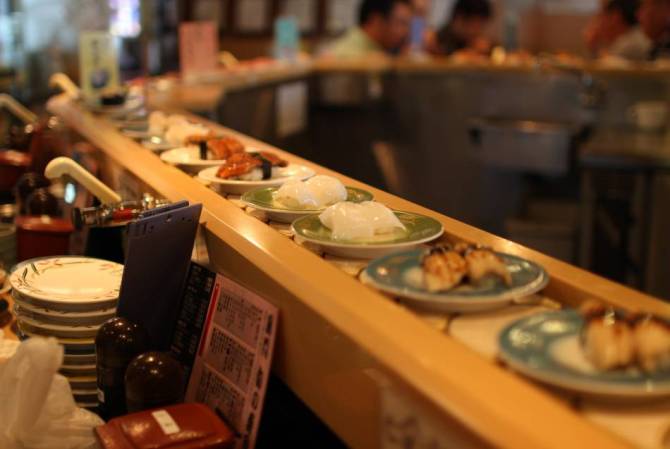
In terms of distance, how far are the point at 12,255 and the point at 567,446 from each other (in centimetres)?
198

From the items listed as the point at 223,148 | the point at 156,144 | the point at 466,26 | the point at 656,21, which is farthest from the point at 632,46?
the point at 223,148

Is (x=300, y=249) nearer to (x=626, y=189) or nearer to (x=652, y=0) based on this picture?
(x=626, y=189)

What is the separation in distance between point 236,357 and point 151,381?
5.9 inches

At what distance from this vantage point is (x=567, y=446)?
2.73 ft

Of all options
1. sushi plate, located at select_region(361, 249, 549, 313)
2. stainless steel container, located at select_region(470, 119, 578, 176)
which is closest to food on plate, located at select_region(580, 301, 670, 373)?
sushi plate, located at select_region(361, 249, 549, 313)

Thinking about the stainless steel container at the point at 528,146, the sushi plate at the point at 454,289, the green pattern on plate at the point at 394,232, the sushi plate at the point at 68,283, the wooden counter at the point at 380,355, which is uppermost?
the green pattern on plate at the point at 394,232

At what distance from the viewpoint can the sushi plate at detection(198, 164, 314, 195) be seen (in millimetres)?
1984

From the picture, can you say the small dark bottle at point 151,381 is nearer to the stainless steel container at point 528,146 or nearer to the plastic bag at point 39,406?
the plastic bag at point 39,406

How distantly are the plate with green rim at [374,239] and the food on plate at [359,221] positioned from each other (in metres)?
0.01

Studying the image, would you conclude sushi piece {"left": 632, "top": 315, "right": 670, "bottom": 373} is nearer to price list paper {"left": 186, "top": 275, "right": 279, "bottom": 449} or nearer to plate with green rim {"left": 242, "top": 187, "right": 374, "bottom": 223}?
price list paper {"left": 186, "top": 275, "right": 279, "bottom": 449}

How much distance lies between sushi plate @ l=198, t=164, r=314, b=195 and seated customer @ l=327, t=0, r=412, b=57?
16.7ft

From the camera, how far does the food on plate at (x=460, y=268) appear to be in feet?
4.05

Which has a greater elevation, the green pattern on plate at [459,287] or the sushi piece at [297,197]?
the sushi piece at [297,197]

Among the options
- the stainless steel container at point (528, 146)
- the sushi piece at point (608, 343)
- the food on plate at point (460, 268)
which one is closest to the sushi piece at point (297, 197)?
the food on plate at point (460, 268)
